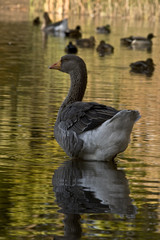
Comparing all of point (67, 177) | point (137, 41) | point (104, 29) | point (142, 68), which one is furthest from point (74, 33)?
point (67, 177)

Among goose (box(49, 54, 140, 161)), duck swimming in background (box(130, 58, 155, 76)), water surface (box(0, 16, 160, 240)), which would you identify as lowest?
duck swimming in background (box(130, 58, 155, 76))

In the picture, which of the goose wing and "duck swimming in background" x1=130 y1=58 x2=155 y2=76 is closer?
the goose wing

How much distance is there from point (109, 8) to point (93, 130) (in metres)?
52.7

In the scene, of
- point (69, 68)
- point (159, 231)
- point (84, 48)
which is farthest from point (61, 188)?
point (84, 48)

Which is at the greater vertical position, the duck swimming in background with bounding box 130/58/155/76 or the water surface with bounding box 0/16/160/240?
the water surface with bounding box 0/16/160/240

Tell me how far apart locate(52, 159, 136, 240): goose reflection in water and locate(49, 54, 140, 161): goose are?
0.22 metres

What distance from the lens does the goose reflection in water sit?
21.9 feet

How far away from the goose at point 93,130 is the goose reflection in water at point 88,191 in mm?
222

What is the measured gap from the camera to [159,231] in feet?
20.3

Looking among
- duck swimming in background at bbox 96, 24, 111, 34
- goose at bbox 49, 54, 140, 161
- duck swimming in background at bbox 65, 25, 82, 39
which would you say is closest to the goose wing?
goose at bbox 49, 54, 140, 161

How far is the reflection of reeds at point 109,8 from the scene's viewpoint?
57.8 metres

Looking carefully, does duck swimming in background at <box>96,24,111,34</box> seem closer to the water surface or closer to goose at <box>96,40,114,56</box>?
goose at <box>96,40,114,56</box>

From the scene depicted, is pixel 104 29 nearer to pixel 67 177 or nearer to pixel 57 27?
pixel 57 27

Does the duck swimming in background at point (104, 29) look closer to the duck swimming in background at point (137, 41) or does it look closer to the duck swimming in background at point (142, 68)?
the duck swimming in background at point (137, 41)
